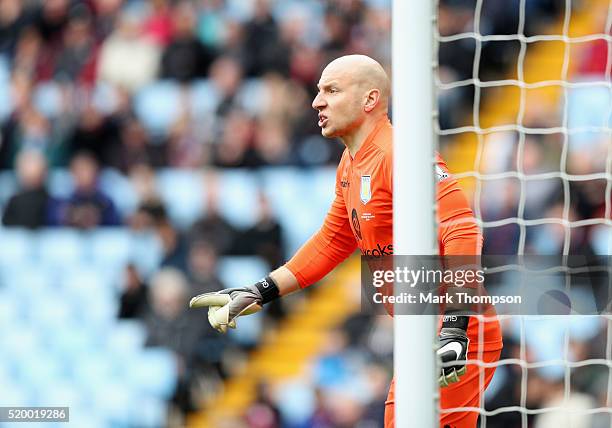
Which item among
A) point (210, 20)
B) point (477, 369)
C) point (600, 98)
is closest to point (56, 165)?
point (210, 20)

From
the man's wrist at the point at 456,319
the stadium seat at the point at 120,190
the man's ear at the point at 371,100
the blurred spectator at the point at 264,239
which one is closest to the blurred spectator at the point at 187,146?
the stadium seat at the point at 120,190

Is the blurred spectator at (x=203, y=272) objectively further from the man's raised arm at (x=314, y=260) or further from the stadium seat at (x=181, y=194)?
the man's raised arm at (x=314, y=260)

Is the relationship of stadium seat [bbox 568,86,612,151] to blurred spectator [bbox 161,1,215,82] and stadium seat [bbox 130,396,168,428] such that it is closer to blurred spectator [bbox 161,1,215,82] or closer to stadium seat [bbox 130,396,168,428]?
stadium seat [bbox 130,396,168,428]

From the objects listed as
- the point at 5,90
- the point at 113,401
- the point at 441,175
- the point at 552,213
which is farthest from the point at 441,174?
the point at 5,90

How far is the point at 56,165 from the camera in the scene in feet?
35.7

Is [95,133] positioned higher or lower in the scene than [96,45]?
lower

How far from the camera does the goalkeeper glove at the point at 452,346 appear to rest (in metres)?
4.02

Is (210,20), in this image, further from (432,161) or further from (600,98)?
(432,161)

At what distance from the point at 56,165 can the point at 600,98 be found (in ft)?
18.1

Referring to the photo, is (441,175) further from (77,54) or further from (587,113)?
(77,54)

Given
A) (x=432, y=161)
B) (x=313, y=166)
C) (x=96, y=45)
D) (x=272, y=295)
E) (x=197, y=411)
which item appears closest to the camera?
(x=432, y=161)

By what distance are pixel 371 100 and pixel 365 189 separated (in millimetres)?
411

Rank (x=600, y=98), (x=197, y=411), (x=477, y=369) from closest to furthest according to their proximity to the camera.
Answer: (x=477, y=369)
(x=600, y=98)
(x=197, y=411)

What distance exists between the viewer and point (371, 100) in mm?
4816
